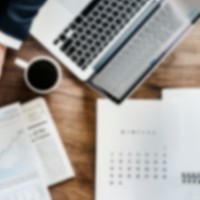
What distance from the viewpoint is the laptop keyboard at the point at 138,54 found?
92cm

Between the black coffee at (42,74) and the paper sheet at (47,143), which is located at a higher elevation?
the black coffee at (42,74)

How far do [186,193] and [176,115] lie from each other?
15cm

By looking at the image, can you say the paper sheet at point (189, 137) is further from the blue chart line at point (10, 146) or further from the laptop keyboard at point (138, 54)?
the blue chart line at point (10, 146)

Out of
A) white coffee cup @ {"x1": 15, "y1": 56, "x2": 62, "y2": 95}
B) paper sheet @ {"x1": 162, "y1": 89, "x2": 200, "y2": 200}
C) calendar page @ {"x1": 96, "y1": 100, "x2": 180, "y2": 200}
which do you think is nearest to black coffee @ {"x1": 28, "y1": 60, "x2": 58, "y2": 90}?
white coffee cup @ {"x1": 15, "y1": 56, "x2": 62, "y2": 95}

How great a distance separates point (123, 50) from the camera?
928mm

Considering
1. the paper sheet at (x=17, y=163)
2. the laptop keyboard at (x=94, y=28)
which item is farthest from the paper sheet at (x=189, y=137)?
the paper sheet at (x=17, y=163)

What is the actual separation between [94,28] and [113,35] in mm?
39

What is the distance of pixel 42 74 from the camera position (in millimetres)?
942

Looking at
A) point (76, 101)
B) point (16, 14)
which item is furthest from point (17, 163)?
point (16, 14)

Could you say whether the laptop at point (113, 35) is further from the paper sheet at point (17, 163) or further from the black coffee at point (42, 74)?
the paper sheet at point (17, 163)

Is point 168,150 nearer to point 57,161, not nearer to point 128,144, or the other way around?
point 128,144

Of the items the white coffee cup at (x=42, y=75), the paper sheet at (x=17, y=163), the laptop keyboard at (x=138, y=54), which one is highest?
the laptop keyboard at (x=138, y=54)

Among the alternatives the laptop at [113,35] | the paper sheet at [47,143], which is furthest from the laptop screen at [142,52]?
the paper sheet at [47,143]

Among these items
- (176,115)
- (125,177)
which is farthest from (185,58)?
(125,177)
